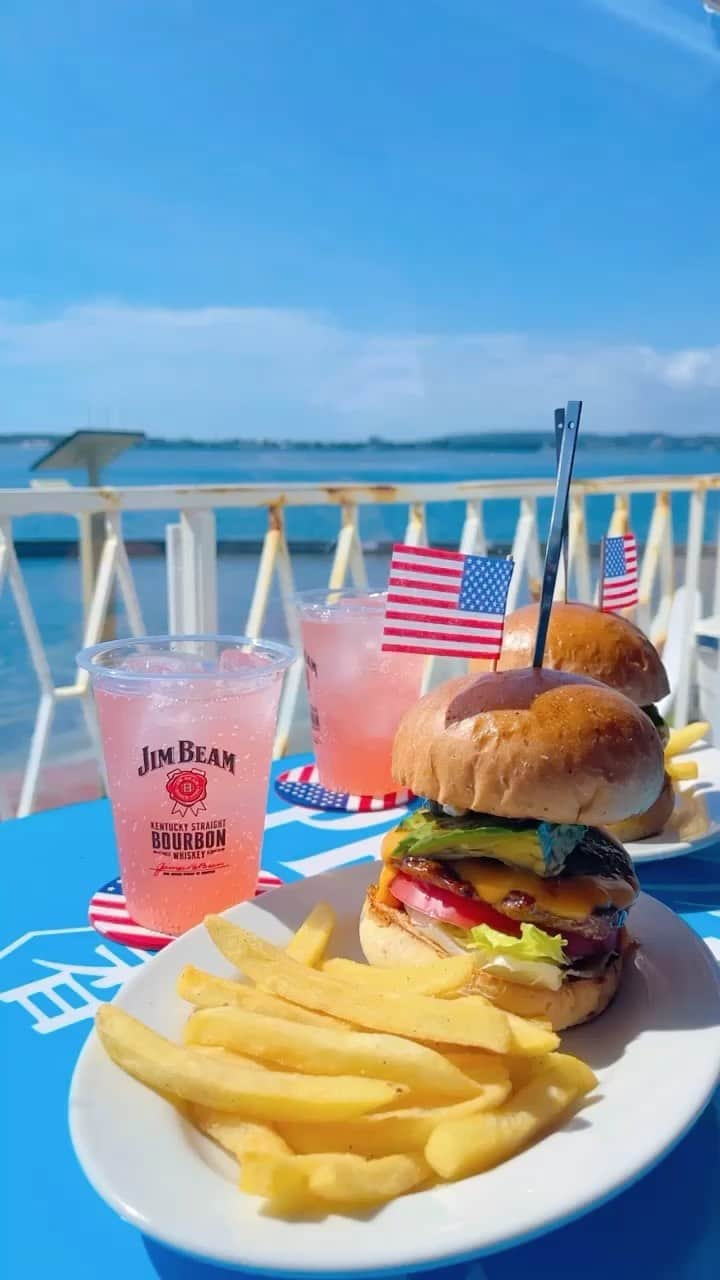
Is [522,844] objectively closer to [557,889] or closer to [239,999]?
[557,889]

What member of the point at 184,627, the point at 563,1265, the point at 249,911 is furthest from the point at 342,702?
the point at 184,627

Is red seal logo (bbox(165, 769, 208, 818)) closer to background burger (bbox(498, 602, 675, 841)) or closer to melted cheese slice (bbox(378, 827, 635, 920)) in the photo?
melted cheese slice (bbox(378, 827, 635, 920))

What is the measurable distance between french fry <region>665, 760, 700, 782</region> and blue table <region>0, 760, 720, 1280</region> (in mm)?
437

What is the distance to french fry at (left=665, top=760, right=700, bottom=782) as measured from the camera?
6.70 feet

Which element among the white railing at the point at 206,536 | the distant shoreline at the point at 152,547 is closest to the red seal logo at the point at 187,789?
the white railing at the point at 206,536

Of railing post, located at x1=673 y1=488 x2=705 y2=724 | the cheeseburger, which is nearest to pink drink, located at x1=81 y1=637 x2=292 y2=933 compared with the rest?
the cheeseburger

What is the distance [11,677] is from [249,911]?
14562 mm

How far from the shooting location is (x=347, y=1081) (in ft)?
2.93

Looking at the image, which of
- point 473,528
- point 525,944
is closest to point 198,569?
point 473,528

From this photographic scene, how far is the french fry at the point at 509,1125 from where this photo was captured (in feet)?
2.79

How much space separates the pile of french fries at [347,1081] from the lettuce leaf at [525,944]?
6.3 inches

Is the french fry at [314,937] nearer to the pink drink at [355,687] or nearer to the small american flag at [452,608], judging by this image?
the small american flag at [452,608]

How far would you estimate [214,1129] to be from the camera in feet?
3.06

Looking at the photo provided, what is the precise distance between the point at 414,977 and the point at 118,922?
548 mm
